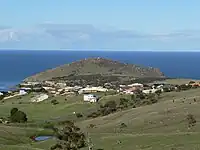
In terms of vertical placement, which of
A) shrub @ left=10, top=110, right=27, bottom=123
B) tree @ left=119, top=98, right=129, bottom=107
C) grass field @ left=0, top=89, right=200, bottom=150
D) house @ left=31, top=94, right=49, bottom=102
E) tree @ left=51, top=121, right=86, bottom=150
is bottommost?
house @ left=31, top=94, right=49, bottom=102

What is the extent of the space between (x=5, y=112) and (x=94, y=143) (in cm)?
6283

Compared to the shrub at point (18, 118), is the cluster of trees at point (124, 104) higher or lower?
higher

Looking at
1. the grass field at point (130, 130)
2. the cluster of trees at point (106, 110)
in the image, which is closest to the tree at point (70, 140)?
the grass field at point (130, 130)

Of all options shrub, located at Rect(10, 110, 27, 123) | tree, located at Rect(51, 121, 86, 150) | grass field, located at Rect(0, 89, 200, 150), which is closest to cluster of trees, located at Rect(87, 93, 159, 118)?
grass field, located at Rect(0, 89, 200, 150)

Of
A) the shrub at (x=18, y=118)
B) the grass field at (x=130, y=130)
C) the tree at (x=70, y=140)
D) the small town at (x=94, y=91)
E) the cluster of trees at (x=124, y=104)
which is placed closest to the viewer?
the tree at (x=70, y=140)

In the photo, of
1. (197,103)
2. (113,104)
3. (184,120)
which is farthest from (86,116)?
(184,120)

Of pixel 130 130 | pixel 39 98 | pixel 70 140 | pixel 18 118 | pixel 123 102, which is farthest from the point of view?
pixel 39 98

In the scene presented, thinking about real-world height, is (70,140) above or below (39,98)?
above

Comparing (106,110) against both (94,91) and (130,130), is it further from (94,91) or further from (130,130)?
(94,91)

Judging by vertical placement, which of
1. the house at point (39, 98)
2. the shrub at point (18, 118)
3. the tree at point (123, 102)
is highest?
the tree at point (123, 102)

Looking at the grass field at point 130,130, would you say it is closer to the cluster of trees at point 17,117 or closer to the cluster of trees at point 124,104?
the cluster of trees at point 124,104

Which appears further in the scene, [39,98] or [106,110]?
[39,98]

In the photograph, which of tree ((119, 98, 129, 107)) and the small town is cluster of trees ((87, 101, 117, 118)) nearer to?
tree ((119, 98, 129, 107))

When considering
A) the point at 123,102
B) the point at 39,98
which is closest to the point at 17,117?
the point at 123,102
